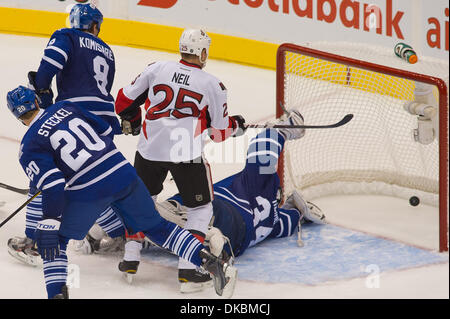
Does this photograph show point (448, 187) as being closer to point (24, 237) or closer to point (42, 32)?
point (24, 237)

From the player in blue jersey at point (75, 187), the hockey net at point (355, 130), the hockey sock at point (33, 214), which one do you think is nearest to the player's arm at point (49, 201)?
the player in blue jersey at point (75, 187)

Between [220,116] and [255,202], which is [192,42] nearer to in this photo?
[220,116]

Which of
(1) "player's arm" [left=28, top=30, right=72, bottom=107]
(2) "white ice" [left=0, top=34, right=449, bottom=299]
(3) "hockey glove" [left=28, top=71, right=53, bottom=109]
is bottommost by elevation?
(2) "white ice" [left=0, top=34, right=449, bottom=299]

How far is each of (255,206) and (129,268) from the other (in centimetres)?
67

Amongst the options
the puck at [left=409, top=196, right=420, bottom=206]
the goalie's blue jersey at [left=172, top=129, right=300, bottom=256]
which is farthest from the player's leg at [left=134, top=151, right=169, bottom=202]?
the puck at [left=409, top=196, right=420, bottom=206]

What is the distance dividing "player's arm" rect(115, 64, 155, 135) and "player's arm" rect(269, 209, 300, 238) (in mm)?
747

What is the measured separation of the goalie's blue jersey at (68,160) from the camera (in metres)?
2.65

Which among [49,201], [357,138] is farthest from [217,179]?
[49,201]

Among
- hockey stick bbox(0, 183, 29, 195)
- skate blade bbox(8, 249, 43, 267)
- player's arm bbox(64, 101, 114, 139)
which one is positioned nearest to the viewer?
player's arm bbox(64, 101, 114, 139)

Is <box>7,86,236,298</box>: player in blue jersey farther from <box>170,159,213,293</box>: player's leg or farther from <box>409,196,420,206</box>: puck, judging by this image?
<box>409,196,420,206</box>: puck

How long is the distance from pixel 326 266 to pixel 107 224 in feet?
2.94

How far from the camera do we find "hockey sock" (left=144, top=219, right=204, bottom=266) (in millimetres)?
2902

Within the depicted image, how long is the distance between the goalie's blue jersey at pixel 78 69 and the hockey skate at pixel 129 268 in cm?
70

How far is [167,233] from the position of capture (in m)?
2.93
